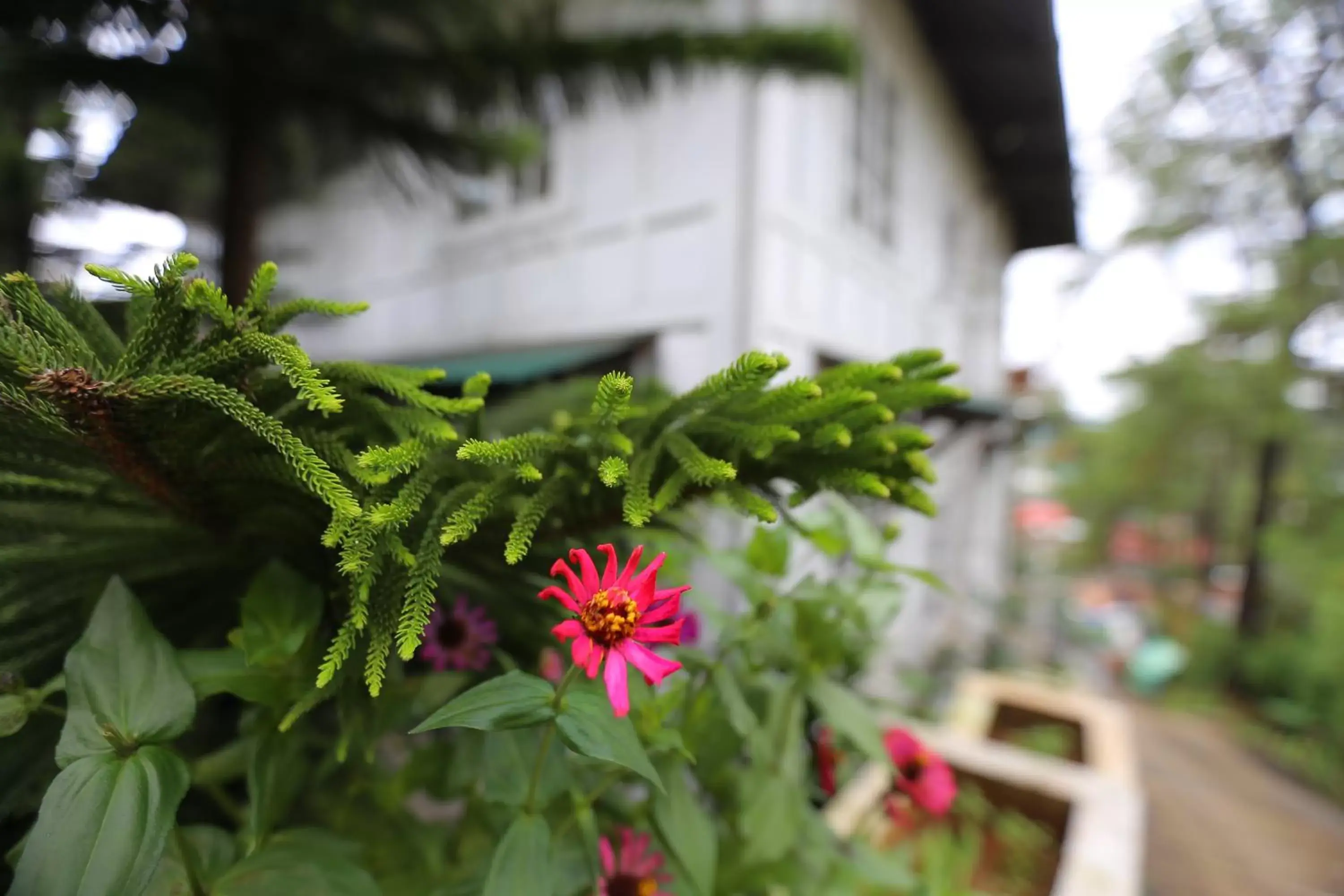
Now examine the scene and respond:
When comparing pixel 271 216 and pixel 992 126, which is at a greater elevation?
pixel 992 126

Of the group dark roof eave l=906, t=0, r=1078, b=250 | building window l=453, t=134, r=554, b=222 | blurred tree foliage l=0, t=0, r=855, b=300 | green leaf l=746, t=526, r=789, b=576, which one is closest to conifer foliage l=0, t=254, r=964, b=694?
green leaf l=746, t=526, r=789, b=576

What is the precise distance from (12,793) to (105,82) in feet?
3.13

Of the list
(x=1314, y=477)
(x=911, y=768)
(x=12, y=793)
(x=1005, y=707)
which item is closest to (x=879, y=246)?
(x=1005, y=707)

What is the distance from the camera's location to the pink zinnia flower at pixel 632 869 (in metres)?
0.41

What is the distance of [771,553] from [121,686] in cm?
40

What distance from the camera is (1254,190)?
3785mm

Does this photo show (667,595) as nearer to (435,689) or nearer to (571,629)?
(571,629)

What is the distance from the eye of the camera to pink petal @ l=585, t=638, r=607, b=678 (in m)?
0.28

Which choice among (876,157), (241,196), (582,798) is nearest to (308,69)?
(241,196)

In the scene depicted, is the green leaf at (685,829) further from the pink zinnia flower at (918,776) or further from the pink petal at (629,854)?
the pink zinnia flower at (918,776)

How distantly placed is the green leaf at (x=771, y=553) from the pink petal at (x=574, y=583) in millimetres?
234

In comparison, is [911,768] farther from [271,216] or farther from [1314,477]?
[1314,477]

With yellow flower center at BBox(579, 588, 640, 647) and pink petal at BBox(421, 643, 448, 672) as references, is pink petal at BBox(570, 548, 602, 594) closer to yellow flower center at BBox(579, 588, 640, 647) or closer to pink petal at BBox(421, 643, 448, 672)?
yellow flower center at BBox(579, 588, 640, 647)

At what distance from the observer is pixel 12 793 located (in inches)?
12.8
